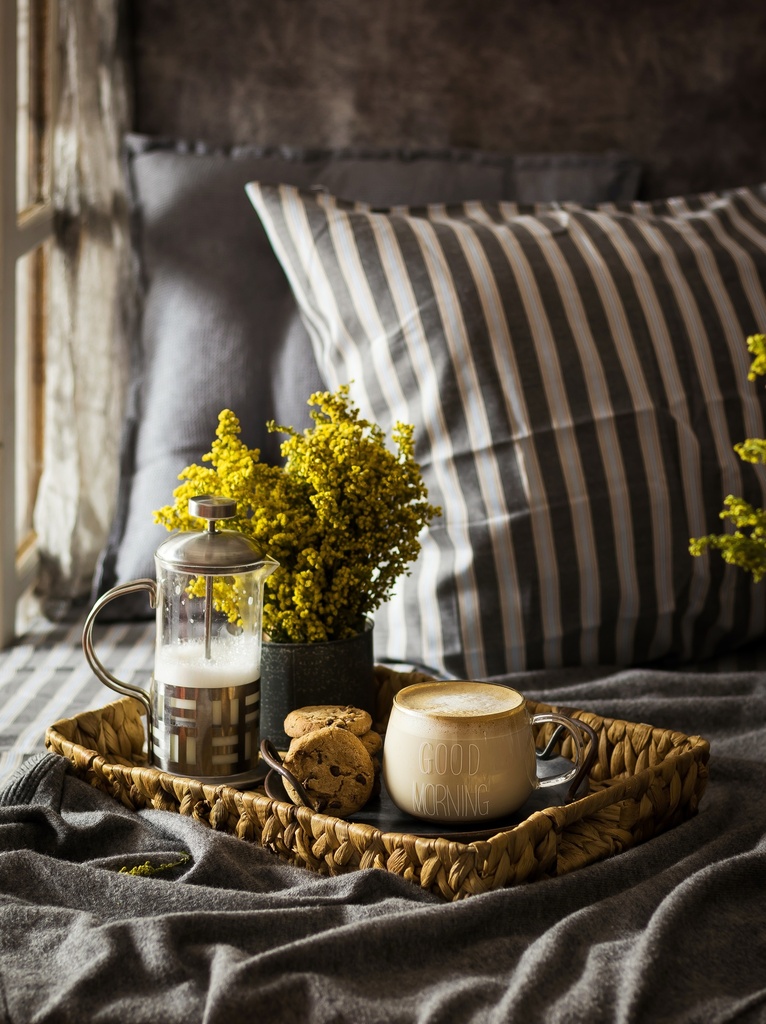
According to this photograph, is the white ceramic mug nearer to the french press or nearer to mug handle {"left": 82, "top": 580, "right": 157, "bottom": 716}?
the french press

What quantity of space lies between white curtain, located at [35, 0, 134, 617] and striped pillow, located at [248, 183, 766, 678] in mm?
516

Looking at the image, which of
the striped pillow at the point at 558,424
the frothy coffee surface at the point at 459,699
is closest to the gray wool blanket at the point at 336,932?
the frothy coffee surface at the point at 459,699

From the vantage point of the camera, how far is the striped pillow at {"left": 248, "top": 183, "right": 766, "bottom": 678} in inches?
52.6

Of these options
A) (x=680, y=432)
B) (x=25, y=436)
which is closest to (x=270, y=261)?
(x=25, y=436)

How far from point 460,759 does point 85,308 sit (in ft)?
3.90

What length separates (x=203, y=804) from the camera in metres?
0.91

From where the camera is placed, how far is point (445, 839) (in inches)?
32.5

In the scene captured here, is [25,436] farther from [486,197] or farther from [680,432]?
[680,432]

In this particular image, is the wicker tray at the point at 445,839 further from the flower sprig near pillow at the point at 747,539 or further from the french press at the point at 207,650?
the flower sprig near pillow at the point at 747,539

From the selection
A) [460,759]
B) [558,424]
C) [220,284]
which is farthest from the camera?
[220,284]

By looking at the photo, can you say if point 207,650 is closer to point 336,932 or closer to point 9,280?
point 336,932

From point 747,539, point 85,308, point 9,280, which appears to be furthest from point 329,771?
point 85,308

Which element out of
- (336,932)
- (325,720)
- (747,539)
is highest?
(747,539)

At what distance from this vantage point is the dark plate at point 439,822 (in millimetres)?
859
